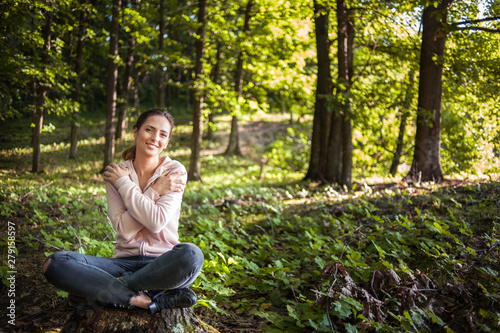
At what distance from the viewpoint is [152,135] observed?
3.25 meters

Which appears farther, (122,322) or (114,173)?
(114,173)

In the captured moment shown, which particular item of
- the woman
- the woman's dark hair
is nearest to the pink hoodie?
the woman

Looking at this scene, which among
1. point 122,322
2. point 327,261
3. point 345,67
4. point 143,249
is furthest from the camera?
point 345,67

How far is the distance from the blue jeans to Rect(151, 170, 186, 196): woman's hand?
52cm

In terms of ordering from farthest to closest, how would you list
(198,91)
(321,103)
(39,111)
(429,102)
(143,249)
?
(198,91)
(321,103)
(429,102)
(39,111)
(143,249)

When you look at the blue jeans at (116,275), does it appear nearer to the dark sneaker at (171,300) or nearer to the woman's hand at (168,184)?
the dark sneaker at (171,300)

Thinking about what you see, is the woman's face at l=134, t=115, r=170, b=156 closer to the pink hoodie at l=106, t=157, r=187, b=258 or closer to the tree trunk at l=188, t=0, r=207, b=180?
the pink hoodie at l=106, t=157, r=187, b=258

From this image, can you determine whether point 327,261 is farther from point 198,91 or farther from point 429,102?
point 198,91

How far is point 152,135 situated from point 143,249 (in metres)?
1.02

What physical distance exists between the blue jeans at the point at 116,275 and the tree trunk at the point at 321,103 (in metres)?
7.88

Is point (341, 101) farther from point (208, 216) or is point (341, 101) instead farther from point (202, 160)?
point (202, 160)

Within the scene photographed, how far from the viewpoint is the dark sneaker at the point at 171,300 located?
274cm

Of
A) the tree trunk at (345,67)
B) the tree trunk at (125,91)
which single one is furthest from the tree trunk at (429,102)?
the tree trunk at (125,91)

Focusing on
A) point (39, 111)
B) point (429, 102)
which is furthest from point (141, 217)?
point (429, 102)
